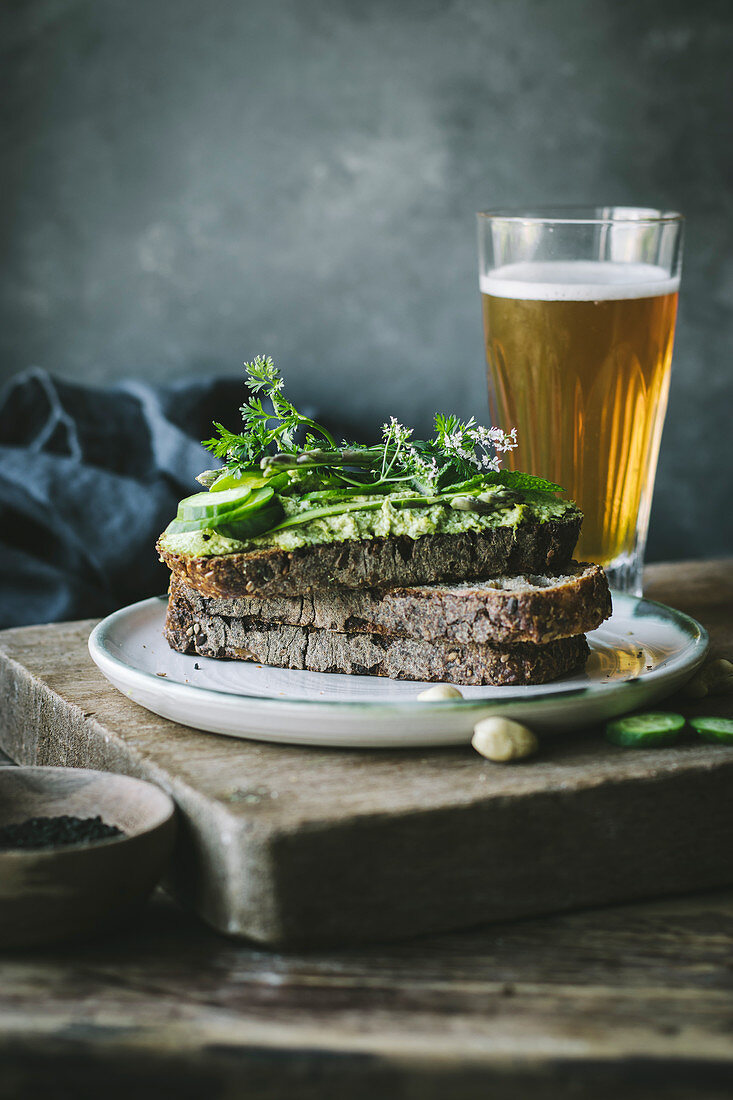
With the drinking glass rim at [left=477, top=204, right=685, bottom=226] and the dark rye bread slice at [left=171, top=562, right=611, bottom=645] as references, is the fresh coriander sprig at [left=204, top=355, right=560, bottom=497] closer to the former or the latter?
the dark rye bread slice at [left=171, top=562, right=611, bottom=645]

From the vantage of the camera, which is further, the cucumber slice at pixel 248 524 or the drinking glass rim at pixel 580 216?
the drinking glass rim at pixel 580 216

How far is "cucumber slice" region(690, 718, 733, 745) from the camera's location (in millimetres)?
1488

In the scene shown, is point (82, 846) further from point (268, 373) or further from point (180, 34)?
point (180, 34)

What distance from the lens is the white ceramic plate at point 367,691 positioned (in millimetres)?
1442

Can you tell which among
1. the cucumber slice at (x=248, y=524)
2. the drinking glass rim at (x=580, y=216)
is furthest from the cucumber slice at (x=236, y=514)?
the drinking glass rim at (x=580, y=216)

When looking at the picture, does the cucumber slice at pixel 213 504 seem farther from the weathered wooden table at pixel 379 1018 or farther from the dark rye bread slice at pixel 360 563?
the weathered wooden table at pixel 379 1018

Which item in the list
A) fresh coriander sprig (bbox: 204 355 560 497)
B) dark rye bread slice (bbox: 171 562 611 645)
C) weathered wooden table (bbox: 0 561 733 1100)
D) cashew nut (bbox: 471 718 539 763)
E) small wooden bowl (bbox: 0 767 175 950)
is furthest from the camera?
fresh coriander sprig (bbox: 204 355 560 497)

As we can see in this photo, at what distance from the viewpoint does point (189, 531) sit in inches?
67.3

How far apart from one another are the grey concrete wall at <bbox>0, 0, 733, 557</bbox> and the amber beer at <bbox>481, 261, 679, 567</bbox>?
1503mm

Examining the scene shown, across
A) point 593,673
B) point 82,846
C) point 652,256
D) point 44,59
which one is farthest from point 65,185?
point 82,846

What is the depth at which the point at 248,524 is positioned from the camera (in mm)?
1682

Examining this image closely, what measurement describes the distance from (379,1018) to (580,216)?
1779 mm

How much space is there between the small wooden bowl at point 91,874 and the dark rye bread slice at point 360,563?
1.33 ft

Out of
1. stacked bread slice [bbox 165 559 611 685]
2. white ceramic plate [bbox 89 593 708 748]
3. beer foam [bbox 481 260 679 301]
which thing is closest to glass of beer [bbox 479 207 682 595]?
beer foam [bbox 481 260 679 301]
